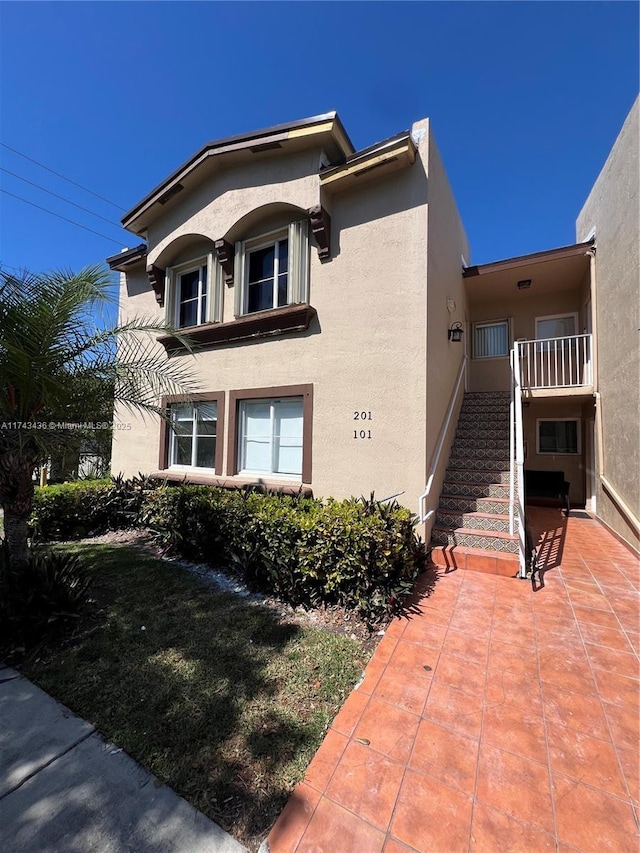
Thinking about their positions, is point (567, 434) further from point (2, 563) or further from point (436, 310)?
point (2, 563)

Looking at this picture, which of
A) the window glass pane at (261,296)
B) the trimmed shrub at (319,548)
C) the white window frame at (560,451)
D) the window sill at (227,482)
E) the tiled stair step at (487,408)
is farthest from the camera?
the white window frame at (560,451)

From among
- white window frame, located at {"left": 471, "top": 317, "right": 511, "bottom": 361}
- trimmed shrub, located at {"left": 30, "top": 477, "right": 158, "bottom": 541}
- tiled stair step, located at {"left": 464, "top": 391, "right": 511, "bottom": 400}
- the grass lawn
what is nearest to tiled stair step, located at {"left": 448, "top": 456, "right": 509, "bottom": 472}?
tiled stair step, located at {"left": 464, "top": 391, "right": 511, "bottom": 400}

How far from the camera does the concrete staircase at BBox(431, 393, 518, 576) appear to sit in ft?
17.1

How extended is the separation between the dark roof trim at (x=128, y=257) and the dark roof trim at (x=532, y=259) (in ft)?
28.2

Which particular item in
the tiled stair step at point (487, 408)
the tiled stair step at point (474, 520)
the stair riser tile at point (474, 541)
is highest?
the tiled stair step at point (487, 408)

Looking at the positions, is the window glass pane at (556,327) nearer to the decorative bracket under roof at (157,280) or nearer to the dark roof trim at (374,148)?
the dark roof trim at (374,148)

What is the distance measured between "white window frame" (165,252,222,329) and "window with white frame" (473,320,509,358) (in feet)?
25.2

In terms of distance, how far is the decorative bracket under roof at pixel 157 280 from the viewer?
8.64 metres

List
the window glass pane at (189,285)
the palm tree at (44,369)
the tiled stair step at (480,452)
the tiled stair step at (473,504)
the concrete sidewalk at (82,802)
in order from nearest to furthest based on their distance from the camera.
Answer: the concrete sidewalk at (82,802) < the palm tree at (44,369) < the tiled stair step at (473,504) < the tiled stair step at (480,452) < the window glass pane at (189,285)

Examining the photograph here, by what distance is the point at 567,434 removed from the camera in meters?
9.86

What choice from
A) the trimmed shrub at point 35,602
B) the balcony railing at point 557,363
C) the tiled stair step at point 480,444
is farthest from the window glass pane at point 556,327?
the trimmed shrub at point 35,602

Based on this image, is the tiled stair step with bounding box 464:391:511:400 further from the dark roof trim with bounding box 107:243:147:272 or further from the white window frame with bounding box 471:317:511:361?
the dark roof trim with bounding box 107:243:147:272

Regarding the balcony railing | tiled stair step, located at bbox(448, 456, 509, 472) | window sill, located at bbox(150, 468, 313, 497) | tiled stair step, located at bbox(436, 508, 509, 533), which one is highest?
the balcony railing

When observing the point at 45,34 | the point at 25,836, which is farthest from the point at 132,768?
the point at 45,34
